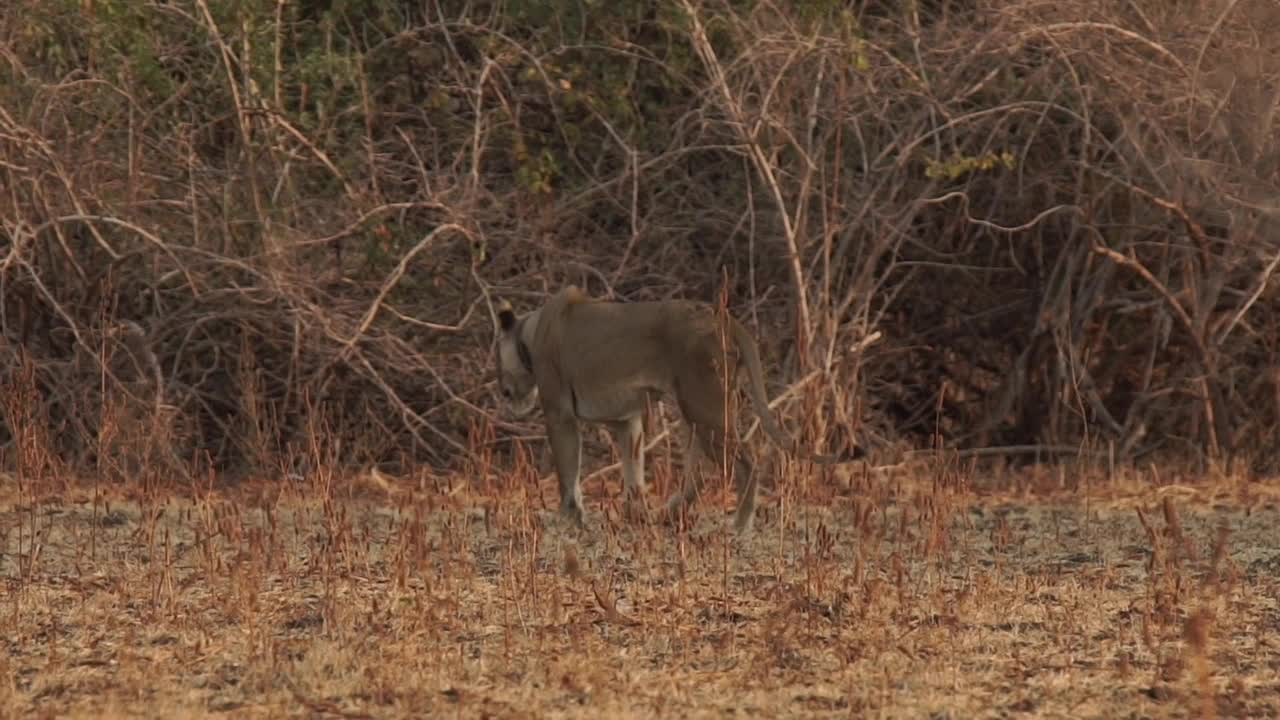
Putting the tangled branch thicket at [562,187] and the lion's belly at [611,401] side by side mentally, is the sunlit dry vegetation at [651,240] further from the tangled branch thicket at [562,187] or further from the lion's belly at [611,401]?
the lion's belly at [611,401]

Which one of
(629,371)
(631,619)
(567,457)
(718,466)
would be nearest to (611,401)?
(629,371)

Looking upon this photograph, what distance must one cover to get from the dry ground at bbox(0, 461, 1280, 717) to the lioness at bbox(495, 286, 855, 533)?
39 centimetres

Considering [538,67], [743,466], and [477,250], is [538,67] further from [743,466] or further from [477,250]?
[743,466]

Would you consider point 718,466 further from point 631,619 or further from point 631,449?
point 631,619

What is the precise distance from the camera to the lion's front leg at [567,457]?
10281mm

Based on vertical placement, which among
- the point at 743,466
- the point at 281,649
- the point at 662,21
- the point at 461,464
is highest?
the point at 662,21

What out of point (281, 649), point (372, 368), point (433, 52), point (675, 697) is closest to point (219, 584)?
point (281, 649)

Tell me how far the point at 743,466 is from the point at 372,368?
10.4 ft

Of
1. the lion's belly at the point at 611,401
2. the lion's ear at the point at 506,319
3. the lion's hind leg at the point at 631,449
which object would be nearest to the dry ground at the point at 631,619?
the lion's hind leg at the point at 631,449

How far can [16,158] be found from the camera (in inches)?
496

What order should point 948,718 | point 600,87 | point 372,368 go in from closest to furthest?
point 948,718 < point 372,368 < point 600,87

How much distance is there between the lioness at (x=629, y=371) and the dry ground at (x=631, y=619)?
1.27 ft

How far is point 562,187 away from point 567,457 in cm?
369

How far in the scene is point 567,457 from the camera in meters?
10.3
